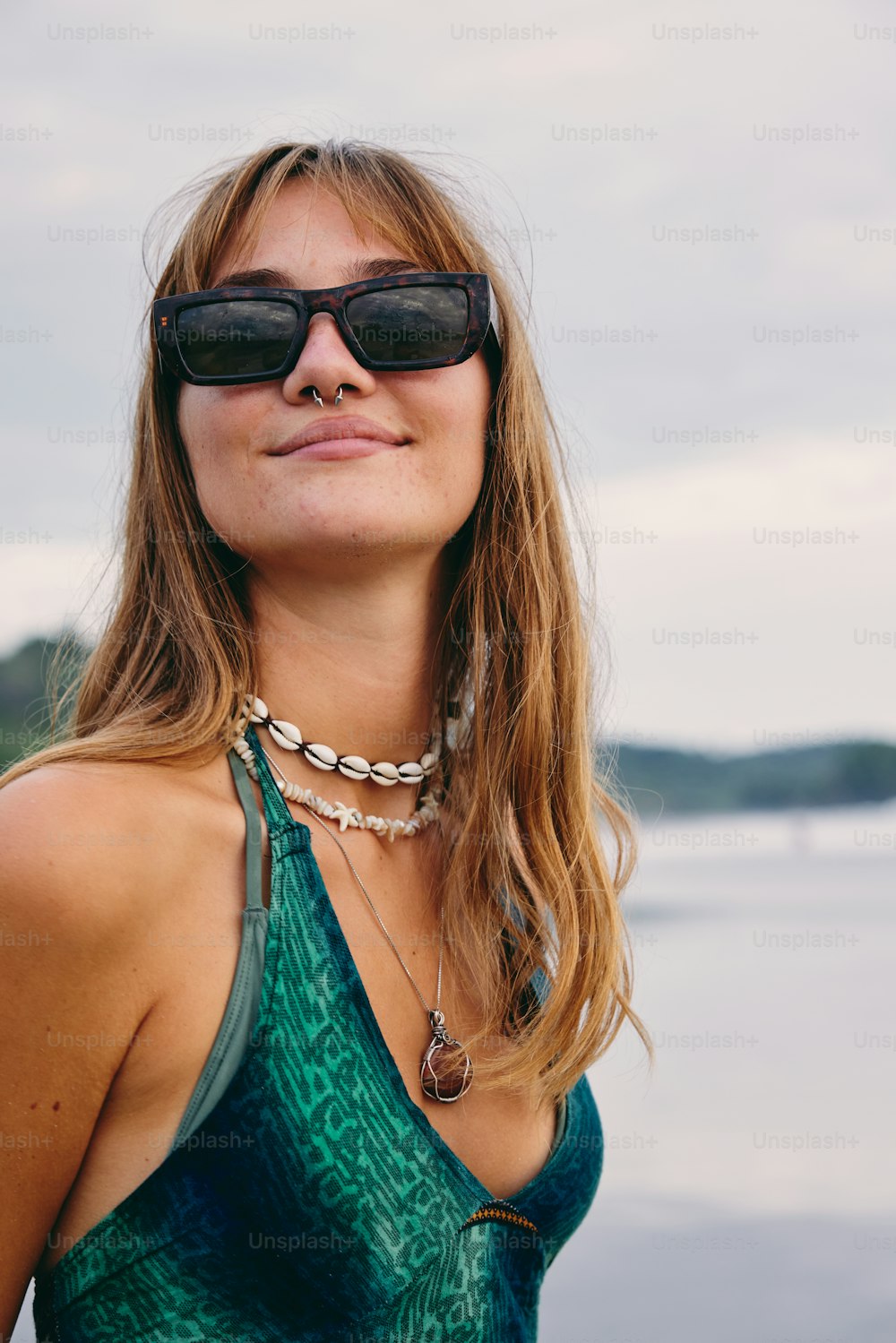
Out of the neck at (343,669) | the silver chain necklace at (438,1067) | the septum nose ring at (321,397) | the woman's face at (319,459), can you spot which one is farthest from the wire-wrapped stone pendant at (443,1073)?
the septum nose ring at (321,397)

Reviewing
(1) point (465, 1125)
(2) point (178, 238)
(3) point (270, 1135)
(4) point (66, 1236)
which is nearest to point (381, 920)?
(1) point (465, 1125)

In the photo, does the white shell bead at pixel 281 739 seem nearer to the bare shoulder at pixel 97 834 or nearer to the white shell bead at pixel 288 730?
the white shell bead at pixel 288 730

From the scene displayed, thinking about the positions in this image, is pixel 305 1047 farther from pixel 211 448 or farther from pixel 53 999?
Result: pixel 211 448

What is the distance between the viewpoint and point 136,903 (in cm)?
160

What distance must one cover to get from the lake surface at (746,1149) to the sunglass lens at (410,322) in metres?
1.43

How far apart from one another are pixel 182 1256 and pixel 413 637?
1084 millimetres

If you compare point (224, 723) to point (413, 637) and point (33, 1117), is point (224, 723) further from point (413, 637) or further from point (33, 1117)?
point (33, 1117)

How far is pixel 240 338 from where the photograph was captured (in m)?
2.01

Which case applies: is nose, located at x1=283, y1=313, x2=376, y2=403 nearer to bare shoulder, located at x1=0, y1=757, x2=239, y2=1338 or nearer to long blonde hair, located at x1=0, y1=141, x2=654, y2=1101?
long blonde hair, located at x1=0, y1=141, x2=654, y2=1101

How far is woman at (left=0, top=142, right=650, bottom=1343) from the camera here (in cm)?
160

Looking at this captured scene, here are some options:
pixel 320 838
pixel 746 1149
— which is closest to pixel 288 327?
pixel 320 838

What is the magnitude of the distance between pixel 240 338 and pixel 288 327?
0.07m

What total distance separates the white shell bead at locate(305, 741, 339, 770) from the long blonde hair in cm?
14

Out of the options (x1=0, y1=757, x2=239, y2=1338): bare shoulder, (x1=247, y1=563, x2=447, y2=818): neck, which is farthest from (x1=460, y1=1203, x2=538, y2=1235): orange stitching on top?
(x1=247, y1=563, x2=447, y2=818): neck
